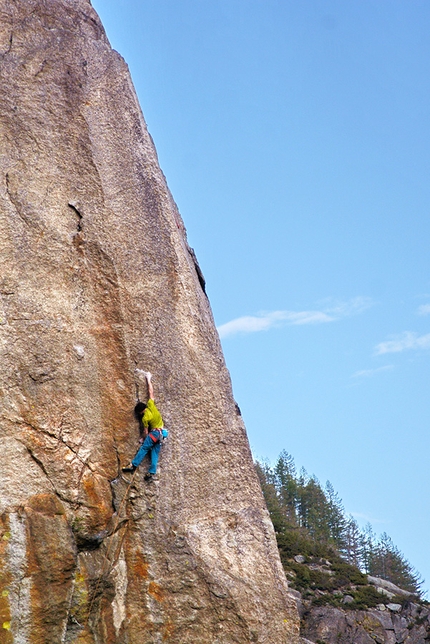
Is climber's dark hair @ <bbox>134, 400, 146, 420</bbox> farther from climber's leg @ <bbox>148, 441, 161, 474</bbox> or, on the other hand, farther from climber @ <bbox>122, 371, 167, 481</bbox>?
climber's leg @ <bbox>148, 441, 161, 474</bbox>

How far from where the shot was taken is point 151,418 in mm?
13234

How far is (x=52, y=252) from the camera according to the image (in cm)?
1427

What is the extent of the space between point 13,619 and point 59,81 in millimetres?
11343

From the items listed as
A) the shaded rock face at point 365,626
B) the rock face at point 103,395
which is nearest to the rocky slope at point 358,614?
the shaded rock face at point 365,626

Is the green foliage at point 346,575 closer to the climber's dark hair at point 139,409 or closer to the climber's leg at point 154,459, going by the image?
the climber's leg at point 154,459

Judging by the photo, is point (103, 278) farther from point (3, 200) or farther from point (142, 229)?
point (3, 200)

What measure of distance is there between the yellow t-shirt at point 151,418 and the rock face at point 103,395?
0.42 meters

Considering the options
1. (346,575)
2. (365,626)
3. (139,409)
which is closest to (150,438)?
(139,409)

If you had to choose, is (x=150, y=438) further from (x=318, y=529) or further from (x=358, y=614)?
(x=318, y=529)

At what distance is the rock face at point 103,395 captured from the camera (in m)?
12.2

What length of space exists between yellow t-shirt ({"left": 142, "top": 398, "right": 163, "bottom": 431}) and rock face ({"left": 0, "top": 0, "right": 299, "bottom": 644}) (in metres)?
0.42

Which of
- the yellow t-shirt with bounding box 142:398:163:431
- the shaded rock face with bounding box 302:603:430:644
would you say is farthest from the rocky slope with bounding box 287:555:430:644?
the yellow t-shirt with bounding box 142:398:163:431

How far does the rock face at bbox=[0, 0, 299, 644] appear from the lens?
1225 centimetres

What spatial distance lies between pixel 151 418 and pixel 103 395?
1112 millimetres
